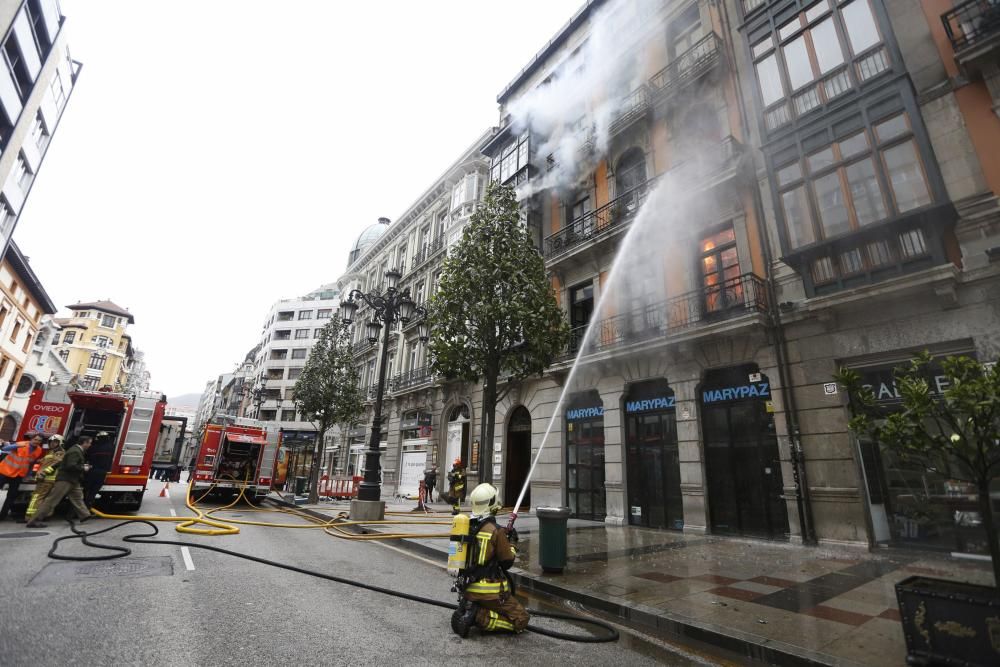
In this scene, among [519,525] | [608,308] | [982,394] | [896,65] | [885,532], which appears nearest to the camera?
[982,394]

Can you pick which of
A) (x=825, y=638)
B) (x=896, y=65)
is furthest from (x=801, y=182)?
(x=825, y=638)

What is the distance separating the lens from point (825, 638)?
4.07 meters

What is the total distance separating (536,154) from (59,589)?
1842 cm

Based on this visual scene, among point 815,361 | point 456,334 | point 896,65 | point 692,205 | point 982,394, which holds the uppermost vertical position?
point 896,65

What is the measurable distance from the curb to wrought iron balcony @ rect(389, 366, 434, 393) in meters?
17.0

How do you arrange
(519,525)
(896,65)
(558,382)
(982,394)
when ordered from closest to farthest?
(982,394) < (896,65) < (519,525) < (558,382)

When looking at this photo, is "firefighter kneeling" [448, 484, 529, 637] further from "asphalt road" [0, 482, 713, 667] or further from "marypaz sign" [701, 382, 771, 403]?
"marypaz sign" [701, 382, 771, 403]

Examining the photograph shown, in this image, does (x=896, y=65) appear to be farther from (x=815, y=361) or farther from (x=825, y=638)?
(x=825, y=638)

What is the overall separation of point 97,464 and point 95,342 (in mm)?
78113

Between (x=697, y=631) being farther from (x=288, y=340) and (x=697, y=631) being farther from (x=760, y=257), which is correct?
(x=288, y=340)

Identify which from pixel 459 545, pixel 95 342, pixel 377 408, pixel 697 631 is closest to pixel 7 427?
pixel 377 408

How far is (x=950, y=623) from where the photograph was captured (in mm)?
3332

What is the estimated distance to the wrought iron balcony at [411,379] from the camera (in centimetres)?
2297

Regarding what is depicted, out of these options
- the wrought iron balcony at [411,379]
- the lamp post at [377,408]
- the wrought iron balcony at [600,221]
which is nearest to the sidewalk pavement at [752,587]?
the lamp post at [377,408]
